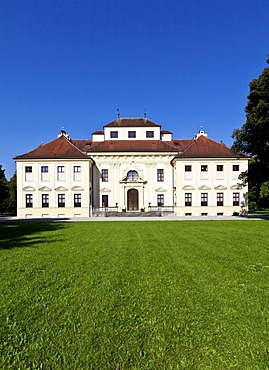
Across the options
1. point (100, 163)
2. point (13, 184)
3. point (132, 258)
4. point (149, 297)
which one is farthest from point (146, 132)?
point (149, 297)

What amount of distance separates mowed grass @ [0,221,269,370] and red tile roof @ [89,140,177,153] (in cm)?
3417

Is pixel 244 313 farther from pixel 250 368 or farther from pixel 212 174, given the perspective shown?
pixel 212 174

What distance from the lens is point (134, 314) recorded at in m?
3.96

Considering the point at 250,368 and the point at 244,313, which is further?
the point at 244,313

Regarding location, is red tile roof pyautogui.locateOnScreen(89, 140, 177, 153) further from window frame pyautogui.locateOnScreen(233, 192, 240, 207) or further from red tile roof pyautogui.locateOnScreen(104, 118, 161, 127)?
window frame pyautogui.locateOnScreen(233, 192, 240, 207)

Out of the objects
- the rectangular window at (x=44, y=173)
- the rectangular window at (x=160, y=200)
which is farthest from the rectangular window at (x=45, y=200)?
the rectangular window at (x=160, y=200)

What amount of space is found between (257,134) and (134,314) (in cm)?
2583

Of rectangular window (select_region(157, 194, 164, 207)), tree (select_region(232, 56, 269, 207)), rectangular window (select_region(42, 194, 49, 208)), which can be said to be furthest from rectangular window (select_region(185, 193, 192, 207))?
rectangular window (select_region(42, 194, 49, 208))

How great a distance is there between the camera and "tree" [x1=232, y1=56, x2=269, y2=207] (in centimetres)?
2470

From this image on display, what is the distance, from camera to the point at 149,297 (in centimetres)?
469

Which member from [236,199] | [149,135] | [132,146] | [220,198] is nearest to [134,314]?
[220,198]

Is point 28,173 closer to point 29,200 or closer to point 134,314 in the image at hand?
point 29,200

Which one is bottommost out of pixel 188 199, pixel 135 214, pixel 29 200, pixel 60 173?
pixel 135 214

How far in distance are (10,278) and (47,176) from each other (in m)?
34.4
